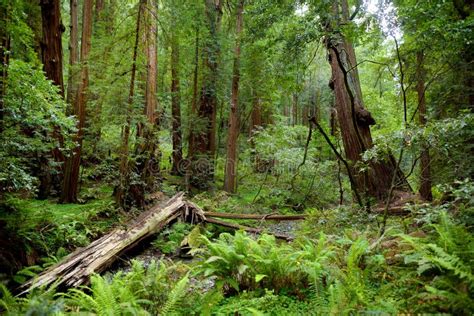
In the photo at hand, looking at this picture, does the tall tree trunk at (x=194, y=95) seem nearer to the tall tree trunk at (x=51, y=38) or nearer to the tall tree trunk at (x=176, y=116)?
the tall tree trunk at (x=176, y=116)

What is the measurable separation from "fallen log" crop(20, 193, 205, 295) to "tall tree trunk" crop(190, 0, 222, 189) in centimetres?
360

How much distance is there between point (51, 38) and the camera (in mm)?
7668

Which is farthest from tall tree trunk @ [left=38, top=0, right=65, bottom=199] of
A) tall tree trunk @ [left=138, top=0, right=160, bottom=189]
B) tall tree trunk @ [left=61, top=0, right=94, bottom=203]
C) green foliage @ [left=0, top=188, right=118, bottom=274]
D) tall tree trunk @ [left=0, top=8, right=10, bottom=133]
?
tall tree trunk @ [left=0, top=8, right=10, bottom=133]

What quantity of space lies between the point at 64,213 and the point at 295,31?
6.14 metres

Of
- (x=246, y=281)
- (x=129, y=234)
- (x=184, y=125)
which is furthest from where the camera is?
(x=184, y=125)

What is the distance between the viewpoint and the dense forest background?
2992 millimetres

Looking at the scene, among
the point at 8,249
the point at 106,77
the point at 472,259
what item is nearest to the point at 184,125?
the point at 106,77

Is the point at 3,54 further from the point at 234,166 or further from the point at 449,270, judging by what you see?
the point at 234,166


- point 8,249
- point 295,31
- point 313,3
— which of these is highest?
point 313,3

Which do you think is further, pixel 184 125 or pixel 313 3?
pixel 184 125

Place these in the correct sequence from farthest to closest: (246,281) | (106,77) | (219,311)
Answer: (106,77), (246,281), (219,311)

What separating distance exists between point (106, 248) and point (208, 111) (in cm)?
770

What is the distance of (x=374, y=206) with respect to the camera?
22.4 feet

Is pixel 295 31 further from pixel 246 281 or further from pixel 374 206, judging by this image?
pixel 246 281
